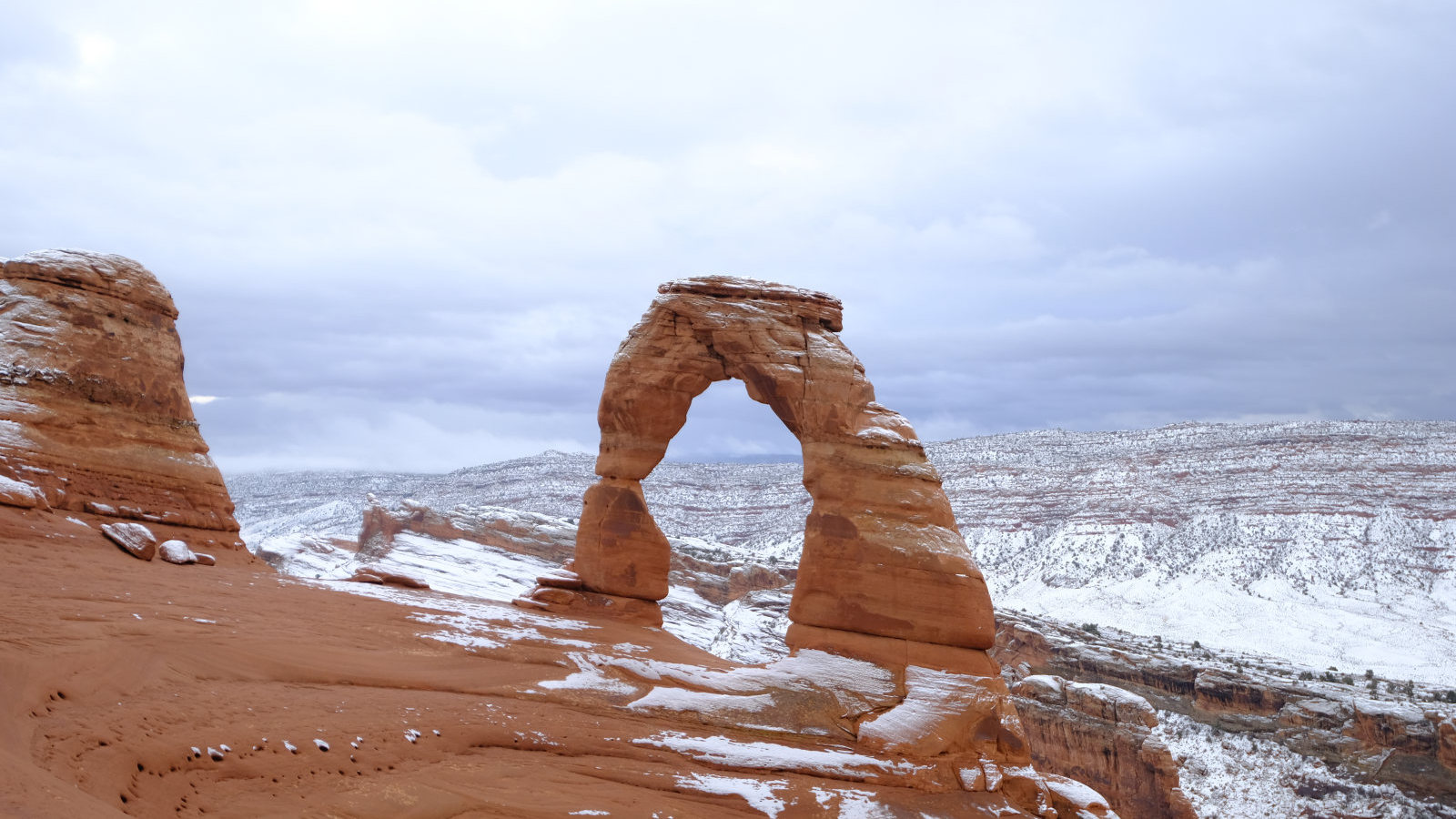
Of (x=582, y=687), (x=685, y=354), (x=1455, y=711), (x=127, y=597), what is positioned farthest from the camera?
(x=1455, y=711)

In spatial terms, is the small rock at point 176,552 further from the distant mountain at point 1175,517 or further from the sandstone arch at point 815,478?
the distant mountain at point 1175,517

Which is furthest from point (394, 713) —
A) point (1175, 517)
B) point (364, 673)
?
point (1175, 517)

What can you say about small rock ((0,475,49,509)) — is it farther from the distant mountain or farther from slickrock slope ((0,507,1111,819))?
the distant mountain

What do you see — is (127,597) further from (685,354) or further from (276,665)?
(685,354)

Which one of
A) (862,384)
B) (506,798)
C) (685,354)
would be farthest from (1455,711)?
(506,798)

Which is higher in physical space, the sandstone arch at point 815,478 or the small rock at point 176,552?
the sandstone arch at point 815,478

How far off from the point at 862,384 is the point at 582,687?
29.4 feet

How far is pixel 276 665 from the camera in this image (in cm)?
1374

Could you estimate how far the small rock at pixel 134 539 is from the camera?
1865 centimetres

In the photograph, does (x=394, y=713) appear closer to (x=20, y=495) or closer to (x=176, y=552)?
(x=176, y=552)

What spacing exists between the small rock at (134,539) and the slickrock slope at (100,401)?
1277 mm

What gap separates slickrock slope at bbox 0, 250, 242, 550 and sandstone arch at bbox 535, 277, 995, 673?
31.3ft

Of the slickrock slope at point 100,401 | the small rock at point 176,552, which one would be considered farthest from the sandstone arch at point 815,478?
the slickrock slope at point 100,401

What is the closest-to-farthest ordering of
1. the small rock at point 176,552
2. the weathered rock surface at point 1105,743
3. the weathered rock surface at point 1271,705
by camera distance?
1. the small rock at point 176,552
2. the weathered rock surface at point 1105,743
3. the weathered rock surface at point 1271,705
